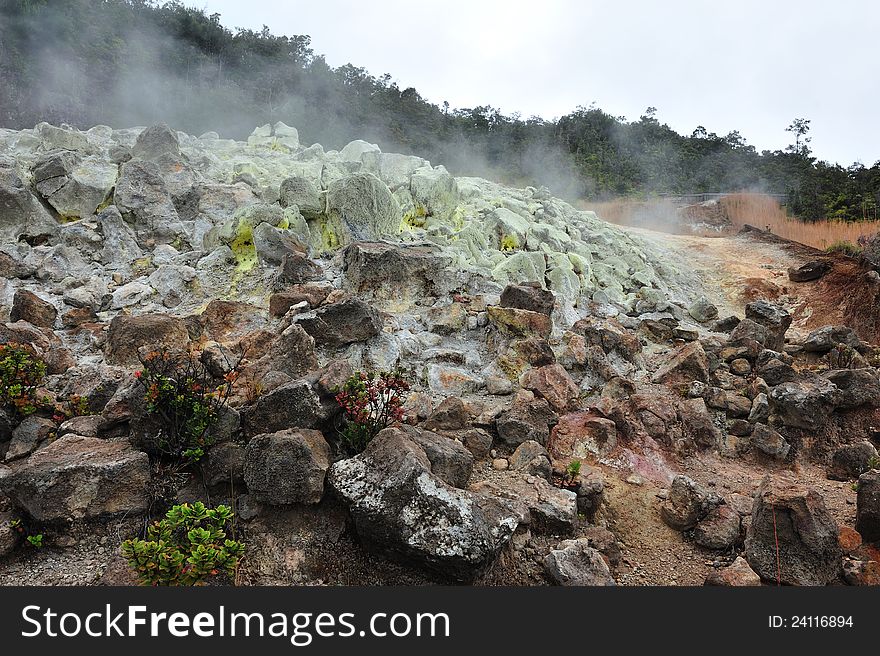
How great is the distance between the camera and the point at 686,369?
677 centimetres

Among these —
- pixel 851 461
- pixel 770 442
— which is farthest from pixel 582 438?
pixel 851 461

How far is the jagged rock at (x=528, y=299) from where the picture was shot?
24.9ft

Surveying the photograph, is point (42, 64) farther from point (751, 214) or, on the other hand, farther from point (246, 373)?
point (751, 214)

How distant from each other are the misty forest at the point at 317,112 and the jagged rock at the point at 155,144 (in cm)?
1056

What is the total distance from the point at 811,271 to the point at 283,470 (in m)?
13.0

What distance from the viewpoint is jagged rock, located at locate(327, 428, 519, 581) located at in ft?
10.4

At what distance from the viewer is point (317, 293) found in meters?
7.13

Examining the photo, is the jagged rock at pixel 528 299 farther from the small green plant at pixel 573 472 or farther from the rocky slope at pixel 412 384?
the small green plant at pixel 573 472

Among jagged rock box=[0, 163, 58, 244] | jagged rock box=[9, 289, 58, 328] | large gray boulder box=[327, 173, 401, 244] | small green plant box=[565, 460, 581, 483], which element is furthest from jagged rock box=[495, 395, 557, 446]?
jagged rock box=[0, 163, 58, 244]

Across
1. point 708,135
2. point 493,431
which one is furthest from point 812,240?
point 708,135

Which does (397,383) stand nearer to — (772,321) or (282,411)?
(282,411)

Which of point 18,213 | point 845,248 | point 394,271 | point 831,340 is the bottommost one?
point 831,340

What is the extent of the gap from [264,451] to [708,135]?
38.8 m

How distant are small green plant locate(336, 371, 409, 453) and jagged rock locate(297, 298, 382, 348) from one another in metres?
1.79
